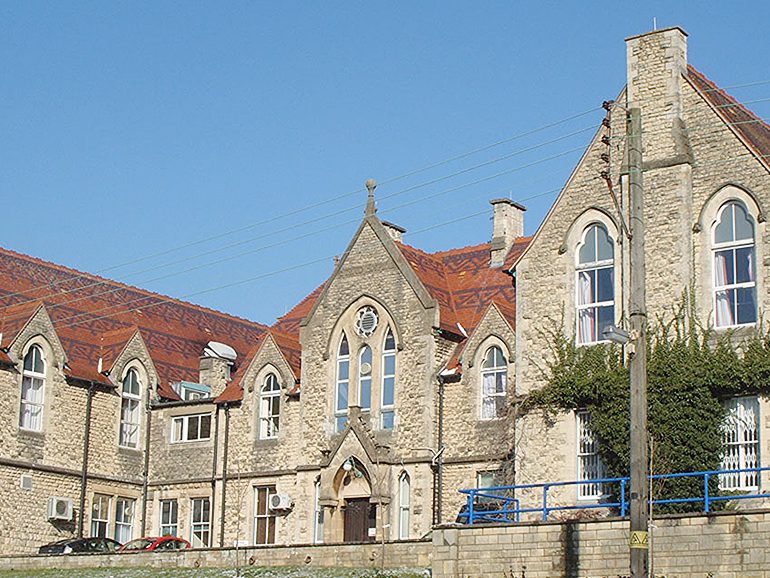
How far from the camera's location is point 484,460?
40.4 m

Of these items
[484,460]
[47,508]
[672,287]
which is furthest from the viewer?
[47,508]

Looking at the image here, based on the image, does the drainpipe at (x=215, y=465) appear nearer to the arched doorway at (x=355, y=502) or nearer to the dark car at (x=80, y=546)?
the dark car at (x=80, y=546)

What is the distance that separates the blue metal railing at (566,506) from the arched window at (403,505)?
6.34 ft

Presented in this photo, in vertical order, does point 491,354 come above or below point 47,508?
above

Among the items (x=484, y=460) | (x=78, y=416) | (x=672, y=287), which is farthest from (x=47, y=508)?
(x=672, y=287)

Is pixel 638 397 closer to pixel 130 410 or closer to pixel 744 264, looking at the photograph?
pixel 744 264

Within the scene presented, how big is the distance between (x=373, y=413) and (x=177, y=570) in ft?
27.4

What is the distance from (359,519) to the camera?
4228 centimetres

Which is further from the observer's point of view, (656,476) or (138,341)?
(138,341)

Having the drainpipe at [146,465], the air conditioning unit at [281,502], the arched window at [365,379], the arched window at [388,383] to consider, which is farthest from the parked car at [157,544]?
the arched window at [388,383]

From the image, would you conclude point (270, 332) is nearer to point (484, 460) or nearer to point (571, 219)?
point (484, 460)

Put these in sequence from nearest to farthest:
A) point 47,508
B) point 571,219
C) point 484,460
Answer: point 571,219
point 484,460
point 47,508

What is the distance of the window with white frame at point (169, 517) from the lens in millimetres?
48037

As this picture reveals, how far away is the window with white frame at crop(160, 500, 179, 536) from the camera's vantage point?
158 feet
